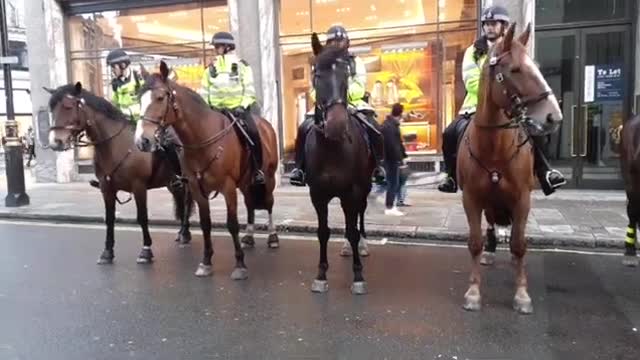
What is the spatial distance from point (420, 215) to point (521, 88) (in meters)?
5.57

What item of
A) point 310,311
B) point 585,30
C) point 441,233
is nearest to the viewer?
point 310,311

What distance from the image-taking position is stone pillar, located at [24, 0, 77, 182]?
15859 millimetres

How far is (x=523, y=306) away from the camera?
525 cm

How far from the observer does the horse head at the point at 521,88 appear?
4520 millimetres

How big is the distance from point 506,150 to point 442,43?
29.2ft

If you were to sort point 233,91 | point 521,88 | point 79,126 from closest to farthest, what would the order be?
point 521,88, point 79,126, point 233,91

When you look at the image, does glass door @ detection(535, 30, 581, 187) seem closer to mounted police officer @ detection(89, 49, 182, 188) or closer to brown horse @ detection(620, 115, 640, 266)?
brown horse @ detection(620, 115, 640, 266)

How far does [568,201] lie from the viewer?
434 inches

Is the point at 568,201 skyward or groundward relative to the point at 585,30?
groundward

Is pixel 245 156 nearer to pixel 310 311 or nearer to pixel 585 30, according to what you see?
pixel 310 311

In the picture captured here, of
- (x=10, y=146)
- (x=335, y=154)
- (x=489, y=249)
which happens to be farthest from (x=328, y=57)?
(x=10, y=146)

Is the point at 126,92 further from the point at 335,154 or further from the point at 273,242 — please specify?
the point at 335,154

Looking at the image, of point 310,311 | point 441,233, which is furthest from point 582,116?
point 310,311

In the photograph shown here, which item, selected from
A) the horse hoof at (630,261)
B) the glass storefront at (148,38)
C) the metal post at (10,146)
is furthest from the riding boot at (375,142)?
the glass storefront at (148,38)
